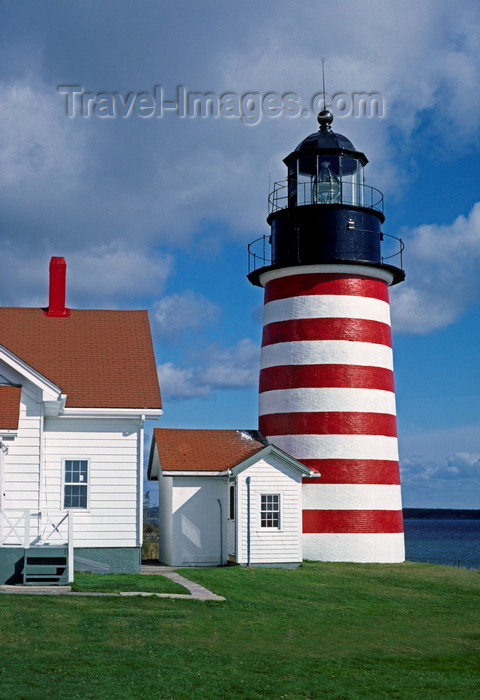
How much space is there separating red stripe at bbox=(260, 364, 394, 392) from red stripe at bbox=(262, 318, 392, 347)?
842 mm

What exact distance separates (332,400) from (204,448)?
3890mm

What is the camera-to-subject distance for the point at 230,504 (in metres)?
24.8

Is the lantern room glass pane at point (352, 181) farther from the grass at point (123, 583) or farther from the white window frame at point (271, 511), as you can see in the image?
the grass at point (123, 583)

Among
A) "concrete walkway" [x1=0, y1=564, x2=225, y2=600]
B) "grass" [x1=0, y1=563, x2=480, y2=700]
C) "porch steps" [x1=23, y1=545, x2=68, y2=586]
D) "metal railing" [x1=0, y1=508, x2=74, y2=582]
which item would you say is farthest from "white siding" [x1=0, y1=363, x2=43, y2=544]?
"grass" [x1=0, y1=563, x2=480, y2=700]

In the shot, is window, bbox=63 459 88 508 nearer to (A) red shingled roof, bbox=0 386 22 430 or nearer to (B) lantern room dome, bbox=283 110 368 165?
(A) red shingled roof, bbox=0 386 22 430

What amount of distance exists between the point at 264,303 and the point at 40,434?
32.3 feet

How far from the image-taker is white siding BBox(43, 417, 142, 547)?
2091 centimetres

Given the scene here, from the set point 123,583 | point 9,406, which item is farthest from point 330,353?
point 123,583

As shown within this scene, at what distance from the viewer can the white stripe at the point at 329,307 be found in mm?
26141

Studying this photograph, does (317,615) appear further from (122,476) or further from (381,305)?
(381,305)

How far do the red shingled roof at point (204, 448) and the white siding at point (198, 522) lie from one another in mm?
390


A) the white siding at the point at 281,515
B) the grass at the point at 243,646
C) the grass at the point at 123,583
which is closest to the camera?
the grass at the point at 243,646

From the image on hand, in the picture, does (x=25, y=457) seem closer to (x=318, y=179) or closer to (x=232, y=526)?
(x=232, y=526)

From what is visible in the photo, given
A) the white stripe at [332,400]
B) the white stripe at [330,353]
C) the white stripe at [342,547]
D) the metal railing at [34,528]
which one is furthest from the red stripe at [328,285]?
the metal railing at [34,528]
